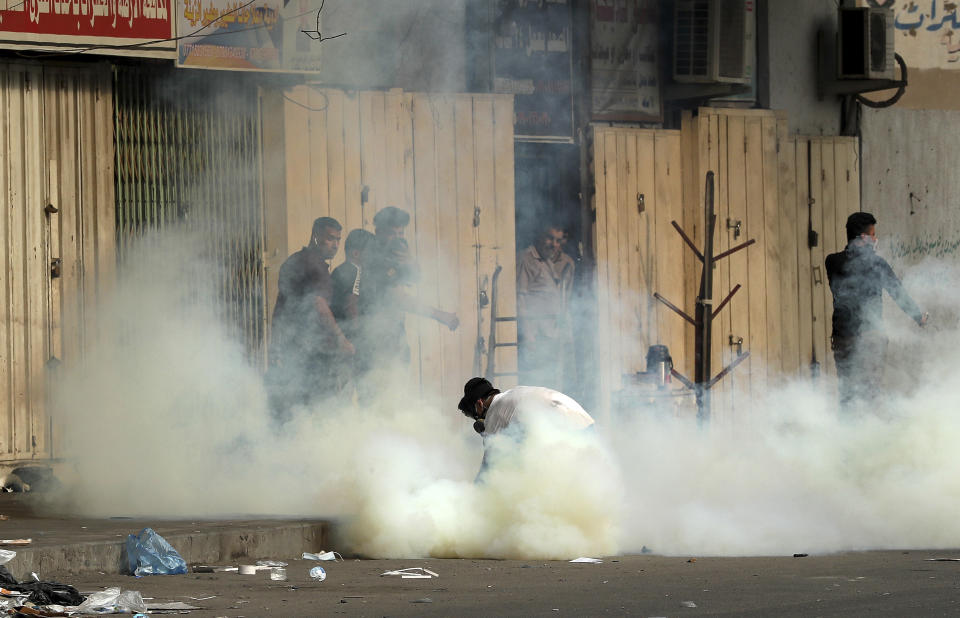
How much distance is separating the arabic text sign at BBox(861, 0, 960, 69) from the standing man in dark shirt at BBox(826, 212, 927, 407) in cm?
501

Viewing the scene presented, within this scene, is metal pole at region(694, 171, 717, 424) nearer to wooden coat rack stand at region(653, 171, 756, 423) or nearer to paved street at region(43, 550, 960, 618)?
wooden coat rack stand at region(653, 171, 756, 423)

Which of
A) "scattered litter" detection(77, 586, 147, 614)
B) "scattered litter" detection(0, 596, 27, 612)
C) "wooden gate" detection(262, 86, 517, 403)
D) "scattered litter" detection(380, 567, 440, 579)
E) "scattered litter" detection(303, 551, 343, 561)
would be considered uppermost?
"wooden gate" detection(262, 86, 517, 403)

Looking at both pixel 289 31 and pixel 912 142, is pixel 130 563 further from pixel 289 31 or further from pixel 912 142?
pixel 912 142

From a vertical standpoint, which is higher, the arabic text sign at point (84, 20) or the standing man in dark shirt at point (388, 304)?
the arabic text sign at point (84, 20)

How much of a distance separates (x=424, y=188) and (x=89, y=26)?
106 inches

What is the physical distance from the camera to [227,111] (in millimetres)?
11000

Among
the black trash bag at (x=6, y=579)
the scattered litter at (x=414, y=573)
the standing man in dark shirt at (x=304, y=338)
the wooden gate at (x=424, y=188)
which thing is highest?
the wooden gate at (x=424, y=188)

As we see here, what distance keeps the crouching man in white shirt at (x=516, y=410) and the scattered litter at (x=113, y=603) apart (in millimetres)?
2360

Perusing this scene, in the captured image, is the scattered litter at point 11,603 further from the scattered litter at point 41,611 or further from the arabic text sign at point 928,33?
the arabic text sign at point 928,33

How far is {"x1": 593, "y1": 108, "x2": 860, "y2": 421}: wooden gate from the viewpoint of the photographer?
1276cm

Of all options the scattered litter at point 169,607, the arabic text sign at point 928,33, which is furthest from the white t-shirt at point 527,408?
the arabic text sign at point 928,33

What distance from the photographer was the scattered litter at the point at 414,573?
672cm

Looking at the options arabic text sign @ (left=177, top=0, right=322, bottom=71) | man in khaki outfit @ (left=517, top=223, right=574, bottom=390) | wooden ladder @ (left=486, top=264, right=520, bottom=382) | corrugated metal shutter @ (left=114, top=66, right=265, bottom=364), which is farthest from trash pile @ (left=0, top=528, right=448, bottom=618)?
man in khaki outfit @ (left=517, top=223, right=574, bottom=390)

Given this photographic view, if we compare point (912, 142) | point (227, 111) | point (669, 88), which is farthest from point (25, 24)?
point (912, 142)
